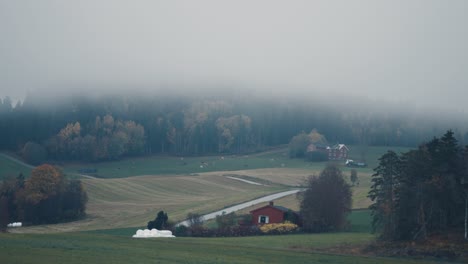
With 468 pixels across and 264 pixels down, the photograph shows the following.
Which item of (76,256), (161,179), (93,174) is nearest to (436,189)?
(76,256)

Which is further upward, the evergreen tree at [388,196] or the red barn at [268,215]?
the evergreen tree at [388,196]

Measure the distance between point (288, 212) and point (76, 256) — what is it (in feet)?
108

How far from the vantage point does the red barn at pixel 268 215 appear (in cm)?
5891

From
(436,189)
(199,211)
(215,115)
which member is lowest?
(199,211)

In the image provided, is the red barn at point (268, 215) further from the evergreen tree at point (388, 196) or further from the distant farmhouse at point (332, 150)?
the distant farmhouse at point (332, 150)

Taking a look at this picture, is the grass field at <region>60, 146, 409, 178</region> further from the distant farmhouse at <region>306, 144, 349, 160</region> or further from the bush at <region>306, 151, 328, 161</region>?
the distant farmhouse at <region>306, 144, 349, 160</region>

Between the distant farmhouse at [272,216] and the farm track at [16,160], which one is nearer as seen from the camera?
the distant farmhouse at [272,216]

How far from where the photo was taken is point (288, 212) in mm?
59000

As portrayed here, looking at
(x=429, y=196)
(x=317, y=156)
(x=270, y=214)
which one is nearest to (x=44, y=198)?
(x=270, y=214)

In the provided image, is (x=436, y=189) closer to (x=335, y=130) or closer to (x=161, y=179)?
(x=161, y=179)

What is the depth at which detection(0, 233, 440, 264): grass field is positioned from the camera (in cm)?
2836

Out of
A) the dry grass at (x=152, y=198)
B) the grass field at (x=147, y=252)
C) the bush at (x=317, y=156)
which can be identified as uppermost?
the bush at (x=317, y=156)

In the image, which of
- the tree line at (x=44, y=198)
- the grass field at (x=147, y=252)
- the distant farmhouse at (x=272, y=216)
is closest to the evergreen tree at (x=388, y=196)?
the grass field at (x=147, y=252)

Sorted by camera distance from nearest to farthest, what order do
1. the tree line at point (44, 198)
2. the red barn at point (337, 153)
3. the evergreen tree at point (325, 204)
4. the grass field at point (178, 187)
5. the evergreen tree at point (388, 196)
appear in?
the evergreen tree at point (388, 196), the evergreen tree at point (325, 204), the grass field at point (178, 187), the tree line at point (44, 198), the red barn at point (337, 153)
